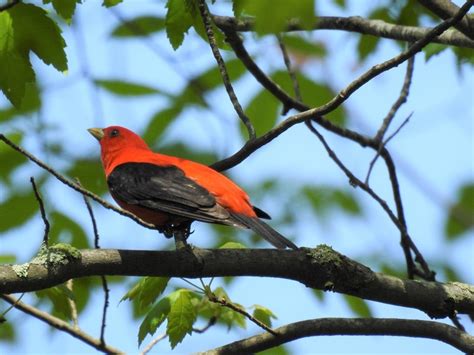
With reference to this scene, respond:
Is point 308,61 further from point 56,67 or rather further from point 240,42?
point 56,67

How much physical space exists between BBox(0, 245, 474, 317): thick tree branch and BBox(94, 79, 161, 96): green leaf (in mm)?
1914

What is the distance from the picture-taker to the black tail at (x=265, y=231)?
446cm

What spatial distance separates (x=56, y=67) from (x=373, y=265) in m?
3.60

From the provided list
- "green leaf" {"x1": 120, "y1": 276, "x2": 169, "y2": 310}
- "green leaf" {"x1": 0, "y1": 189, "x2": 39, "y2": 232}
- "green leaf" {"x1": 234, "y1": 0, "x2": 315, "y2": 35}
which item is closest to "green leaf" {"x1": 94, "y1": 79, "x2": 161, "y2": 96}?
"green leaf" {"x1": 0, "y1": 189, "x2": 39, "y2": 232}

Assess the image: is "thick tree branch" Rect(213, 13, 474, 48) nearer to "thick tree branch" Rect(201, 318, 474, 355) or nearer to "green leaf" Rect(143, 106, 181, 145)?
"green leaf" Rect(143, 106, 181, 145)

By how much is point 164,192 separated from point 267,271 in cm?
152

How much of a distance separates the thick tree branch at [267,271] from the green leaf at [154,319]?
0.43 metres

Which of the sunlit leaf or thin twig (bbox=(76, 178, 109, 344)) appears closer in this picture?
the sunlit leaf

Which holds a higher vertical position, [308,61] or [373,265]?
[308,61]

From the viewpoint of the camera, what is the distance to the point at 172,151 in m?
6.21

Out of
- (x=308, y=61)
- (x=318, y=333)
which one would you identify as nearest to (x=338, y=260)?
(x=318, y=333)

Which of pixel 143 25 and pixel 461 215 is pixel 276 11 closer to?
pixel 143 25

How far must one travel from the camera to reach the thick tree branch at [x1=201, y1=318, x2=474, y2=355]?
3893 mm

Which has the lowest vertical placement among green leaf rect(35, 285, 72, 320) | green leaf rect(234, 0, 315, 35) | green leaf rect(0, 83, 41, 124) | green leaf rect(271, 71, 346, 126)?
green leaf rect(234, 0, 315, 35)
